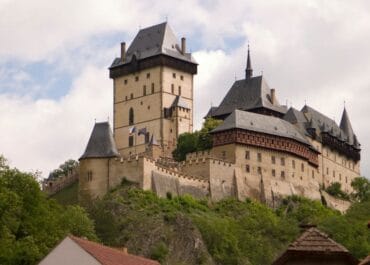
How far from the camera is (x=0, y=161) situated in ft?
217

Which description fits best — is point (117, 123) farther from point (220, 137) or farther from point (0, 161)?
point (0, 161)

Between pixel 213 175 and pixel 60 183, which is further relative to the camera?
pixel 60 183

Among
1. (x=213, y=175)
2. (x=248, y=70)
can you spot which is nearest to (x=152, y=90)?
(x=248, y=70)

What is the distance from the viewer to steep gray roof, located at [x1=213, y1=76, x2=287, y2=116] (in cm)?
11369

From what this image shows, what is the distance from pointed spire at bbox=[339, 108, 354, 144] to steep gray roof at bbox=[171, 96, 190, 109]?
2081 cm

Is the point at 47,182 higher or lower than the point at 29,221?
higher

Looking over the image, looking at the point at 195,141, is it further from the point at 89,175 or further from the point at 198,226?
the point at 198,226

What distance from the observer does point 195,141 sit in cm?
10606

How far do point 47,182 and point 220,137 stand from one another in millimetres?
20199

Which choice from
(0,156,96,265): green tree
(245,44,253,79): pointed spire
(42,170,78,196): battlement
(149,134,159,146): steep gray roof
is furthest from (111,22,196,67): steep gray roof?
(0,156,96,265): green tree

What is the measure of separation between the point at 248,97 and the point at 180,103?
699 cm

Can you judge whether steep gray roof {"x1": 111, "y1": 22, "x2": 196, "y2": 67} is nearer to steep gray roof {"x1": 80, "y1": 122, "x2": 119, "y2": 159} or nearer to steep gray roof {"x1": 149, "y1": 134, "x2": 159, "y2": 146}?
steep gray roof {"x1": 149, "y1": 134, "x2": 159, "y2": 146}

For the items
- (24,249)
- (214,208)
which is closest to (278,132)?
(214,208)

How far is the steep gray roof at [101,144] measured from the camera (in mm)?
→ 93875
